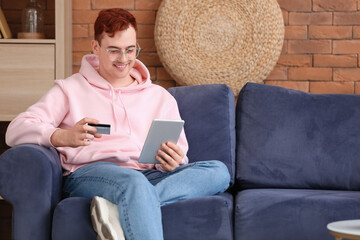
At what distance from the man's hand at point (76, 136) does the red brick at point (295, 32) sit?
164 centimetres

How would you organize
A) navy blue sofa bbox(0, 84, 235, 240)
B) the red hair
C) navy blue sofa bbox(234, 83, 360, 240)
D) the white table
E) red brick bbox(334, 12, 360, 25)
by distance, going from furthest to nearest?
1. red brick bbox(334, 12, 360, 25)
2. navy blue sofa bbox(234, 83, 360, 240)
3. the red hair
4. navy blue sofa bbox(0, 84, 235, 240)
5. the white table

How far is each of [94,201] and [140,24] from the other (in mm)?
1687

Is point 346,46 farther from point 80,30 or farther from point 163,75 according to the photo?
point 80,30

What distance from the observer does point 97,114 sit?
2.16 meters

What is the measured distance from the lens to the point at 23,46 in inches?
114

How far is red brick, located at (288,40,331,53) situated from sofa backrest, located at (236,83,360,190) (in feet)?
2.24

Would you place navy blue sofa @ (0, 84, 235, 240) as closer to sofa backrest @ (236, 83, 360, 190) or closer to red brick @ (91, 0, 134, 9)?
sofa backrest @ (236, 83, 360, 190)

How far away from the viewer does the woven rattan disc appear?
3029mm

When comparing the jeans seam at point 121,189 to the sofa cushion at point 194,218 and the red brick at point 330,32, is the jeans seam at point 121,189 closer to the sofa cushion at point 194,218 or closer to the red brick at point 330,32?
the sofa cushion at point 194,218

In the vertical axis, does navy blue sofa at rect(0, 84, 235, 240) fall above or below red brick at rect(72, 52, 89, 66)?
below

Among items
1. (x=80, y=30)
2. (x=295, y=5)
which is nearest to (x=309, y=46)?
(x=295, y=5)

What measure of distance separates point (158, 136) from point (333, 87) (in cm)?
159

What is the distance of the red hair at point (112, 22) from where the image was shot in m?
2.16

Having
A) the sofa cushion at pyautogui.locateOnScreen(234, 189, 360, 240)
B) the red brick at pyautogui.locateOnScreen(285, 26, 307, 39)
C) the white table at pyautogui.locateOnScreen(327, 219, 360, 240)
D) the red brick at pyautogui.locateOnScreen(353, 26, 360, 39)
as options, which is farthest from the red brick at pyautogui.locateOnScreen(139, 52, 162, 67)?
the white table at pyautogui.locateOnScreen(327, 219, 360, 240)
